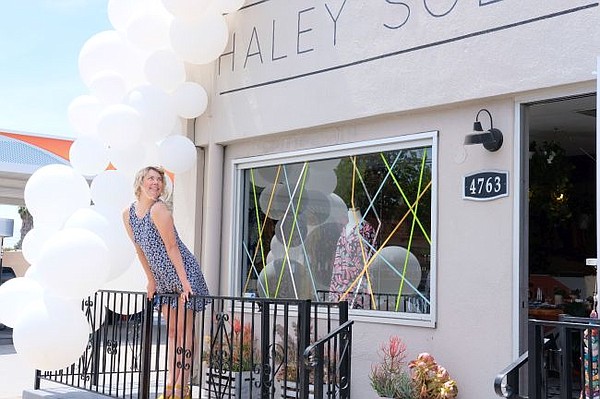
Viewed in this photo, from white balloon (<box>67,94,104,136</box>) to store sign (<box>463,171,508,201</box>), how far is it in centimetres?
319

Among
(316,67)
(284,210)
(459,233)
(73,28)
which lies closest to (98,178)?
(284,210)

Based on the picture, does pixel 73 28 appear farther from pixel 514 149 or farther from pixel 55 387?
pixel 514 149

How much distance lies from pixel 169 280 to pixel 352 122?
1860 mm

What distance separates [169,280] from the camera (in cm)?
620

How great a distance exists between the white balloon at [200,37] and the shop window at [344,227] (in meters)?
1.04

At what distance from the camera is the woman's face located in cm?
615

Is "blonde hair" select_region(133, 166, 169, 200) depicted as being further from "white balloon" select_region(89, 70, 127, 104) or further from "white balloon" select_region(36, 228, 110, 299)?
"white balloon" select_region(89, 70, 127, 104)

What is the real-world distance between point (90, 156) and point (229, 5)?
177cm

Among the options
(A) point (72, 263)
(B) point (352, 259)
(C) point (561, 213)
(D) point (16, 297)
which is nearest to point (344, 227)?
(B) point (352, 259)

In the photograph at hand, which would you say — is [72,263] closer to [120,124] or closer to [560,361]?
[120,124]

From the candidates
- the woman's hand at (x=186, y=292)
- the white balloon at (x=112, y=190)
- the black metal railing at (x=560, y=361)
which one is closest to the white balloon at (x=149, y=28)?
the white balloon at (x=112, y=190)

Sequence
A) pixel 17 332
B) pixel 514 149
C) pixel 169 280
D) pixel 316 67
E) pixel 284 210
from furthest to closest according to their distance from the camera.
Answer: pixel 284 210, pixel 316 67, pixel 169 280, pixel 17 332, pixel 514 149

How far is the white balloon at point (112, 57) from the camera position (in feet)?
22.8

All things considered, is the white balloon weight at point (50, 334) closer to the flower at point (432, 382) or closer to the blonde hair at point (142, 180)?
the blonde hair at point (142, 180)
